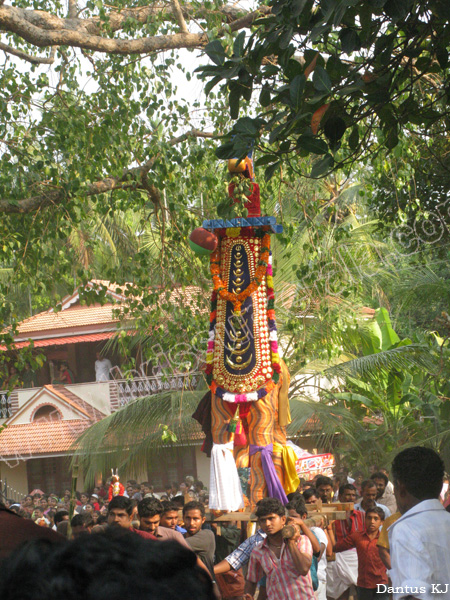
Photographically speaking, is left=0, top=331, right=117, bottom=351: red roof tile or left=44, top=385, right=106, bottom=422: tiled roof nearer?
left=0, top=331, right=117, bottom=351: red roof tile

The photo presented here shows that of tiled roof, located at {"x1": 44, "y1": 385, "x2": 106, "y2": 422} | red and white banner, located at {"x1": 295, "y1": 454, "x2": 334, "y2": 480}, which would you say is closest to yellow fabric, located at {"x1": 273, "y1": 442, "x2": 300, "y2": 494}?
red and white banner, located at {"x1": 295, "y1": 454, "x2": 334, "y2": 480}

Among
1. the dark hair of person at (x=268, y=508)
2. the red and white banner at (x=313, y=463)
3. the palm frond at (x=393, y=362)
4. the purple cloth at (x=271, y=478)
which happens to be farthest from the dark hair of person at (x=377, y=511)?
the palm frond at (x=393, y=362)

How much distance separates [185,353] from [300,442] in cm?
1239

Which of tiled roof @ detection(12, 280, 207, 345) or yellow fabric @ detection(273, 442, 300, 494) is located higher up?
tiled roof @ detection(12, 280, 207, 345)

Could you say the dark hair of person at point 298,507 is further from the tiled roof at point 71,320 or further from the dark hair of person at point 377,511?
the tiled roof at point 71,320

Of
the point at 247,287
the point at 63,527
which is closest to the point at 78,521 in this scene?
the point at 63,527

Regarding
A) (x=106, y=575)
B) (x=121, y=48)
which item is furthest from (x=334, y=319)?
(x=106, y=575)

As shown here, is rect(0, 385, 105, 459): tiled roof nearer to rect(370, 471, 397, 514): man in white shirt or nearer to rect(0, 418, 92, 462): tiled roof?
rect(0, 418, 92, 462): tiled roof

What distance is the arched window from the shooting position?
2039 cm

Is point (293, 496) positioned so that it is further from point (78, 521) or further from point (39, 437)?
point (39, 437)

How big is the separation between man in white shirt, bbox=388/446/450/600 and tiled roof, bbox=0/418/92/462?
1671 centimetres

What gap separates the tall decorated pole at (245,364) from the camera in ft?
22.2

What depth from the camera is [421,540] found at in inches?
129

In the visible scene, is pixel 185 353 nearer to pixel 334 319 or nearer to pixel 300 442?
pixel 334 319
